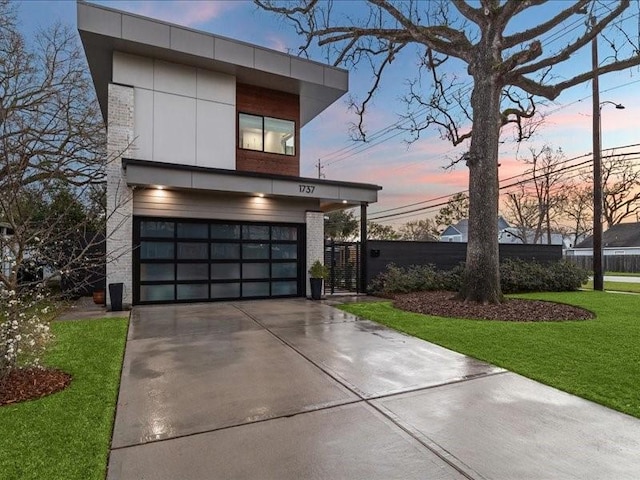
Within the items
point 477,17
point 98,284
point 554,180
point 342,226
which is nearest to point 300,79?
point 477,17

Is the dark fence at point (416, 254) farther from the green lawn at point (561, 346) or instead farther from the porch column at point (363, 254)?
the green lawn at point (561, 346)

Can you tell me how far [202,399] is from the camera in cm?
366

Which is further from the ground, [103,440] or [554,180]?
[554,180]

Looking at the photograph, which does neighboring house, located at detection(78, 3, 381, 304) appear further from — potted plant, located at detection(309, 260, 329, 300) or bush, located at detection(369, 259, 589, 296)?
bush, located at detection(369, 259, 589, 296)

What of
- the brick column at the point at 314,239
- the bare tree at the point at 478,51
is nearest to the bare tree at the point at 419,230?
the bare tree at the point at 478,51

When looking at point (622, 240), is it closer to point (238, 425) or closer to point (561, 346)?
point (561, 346)

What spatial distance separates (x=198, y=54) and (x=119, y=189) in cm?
426

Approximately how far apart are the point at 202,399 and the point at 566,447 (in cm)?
307

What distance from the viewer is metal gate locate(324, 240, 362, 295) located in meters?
12.8

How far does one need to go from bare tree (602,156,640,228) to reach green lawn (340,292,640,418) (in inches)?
1072

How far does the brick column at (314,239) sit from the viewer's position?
1202 centimetres

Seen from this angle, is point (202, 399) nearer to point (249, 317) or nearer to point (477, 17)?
point (249, 317)

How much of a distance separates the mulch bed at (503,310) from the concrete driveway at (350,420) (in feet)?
10.9

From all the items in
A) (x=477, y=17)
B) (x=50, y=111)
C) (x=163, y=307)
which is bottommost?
(x=163, y=307)
